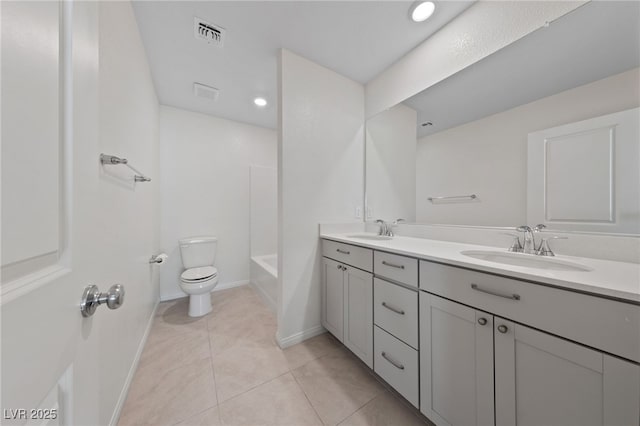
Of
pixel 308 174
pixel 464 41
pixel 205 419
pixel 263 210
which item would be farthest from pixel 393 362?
pixel 263 210

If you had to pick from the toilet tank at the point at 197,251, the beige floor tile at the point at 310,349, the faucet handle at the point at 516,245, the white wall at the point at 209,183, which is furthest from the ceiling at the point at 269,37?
the beige floor tile at the point at 310,349

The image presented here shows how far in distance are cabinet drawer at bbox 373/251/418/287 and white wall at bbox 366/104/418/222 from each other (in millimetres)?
696

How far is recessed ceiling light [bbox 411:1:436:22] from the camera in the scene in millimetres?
1281

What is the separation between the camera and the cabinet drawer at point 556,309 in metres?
0.57

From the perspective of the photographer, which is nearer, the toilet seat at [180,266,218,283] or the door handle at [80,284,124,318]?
the door handle at [80,284,124,318]

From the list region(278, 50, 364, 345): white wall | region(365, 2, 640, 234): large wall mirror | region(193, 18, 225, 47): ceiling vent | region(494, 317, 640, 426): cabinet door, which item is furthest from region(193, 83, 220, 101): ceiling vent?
region(494, 317, 640, 426): cabinet door

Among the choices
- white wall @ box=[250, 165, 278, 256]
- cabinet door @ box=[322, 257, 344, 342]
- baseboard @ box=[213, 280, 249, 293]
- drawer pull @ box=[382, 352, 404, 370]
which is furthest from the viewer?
white wall @ box=[250, 165, 278, 256]

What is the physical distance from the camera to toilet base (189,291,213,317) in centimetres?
208

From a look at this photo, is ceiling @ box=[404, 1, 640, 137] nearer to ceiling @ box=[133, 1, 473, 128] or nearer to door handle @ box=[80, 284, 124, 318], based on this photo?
ceiling @ box=[133, 1, 473, 128]

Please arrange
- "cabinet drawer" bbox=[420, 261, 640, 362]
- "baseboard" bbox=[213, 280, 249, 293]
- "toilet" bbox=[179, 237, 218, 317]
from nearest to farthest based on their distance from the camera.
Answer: "cabinet drawer" bbox=[420, 261, 640, 362]
"toilet" bbox=[179, 237, 218, 317]
"baseboard" bbox=[213, 280, 249, 293]

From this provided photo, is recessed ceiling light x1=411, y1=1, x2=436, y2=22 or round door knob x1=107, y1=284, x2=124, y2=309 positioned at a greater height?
recessed ceiling light x1=411, y1=1, x2=436, y2=22

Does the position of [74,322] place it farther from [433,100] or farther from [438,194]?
[433,100]

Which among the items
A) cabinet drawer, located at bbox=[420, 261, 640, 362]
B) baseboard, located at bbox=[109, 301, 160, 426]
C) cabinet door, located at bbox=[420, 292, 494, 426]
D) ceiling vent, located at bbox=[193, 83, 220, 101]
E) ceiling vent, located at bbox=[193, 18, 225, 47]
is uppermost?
ceiling vent, located at bbox=[193, 18, 225, 47]

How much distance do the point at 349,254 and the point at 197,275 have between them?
64.6 inches
